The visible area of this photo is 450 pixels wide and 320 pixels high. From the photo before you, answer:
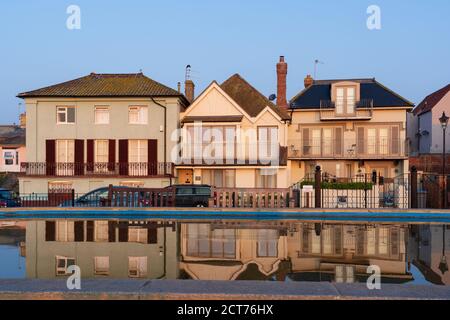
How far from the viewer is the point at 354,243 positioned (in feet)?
39.8

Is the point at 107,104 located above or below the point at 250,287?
above

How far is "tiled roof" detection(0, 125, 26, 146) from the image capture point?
50344 millimetres

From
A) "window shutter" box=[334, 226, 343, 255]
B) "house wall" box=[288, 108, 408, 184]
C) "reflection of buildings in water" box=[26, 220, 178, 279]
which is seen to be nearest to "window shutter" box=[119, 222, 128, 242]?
"reflection of buildings in water" box=[26, 220, 178, 279]

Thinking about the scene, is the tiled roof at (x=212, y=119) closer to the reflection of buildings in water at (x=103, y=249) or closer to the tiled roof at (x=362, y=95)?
the tiled roof at (x=362, y=95)

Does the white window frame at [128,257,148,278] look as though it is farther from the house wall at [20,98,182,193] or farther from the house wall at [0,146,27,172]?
the house wall at [0,146,27,172]

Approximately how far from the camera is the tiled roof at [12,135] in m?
50.3

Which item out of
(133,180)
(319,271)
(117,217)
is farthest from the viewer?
(133,180)

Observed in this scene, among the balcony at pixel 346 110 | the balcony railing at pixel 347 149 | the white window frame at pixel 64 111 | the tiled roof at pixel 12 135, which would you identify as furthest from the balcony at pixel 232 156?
the tiled roof at pixel 12 135

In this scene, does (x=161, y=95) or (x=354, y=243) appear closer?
(x=354, y=243)

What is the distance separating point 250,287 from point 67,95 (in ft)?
100

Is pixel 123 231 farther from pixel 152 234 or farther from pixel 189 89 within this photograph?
pixel 189 89

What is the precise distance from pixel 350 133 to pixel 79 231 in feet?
85.9

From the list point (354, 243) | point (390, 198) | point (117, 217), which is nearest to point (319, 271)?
point (354, 243)

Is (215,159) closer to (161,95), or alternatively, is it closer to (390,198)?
(161,95)
